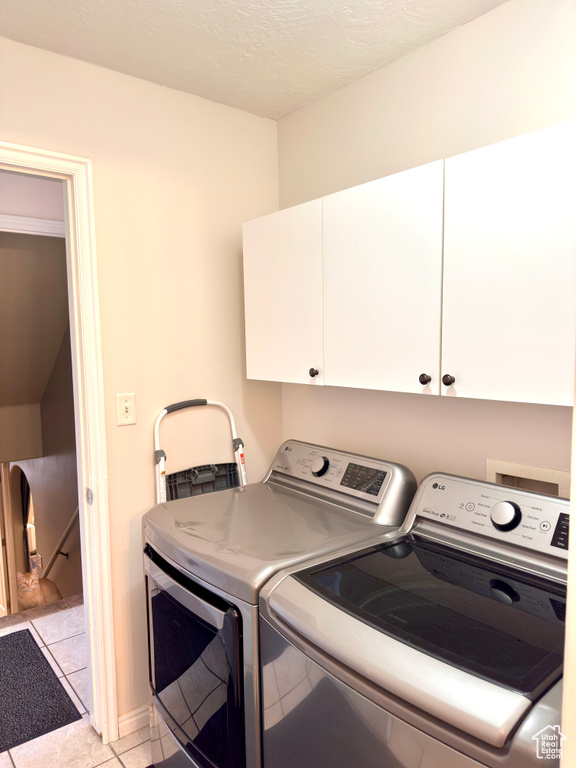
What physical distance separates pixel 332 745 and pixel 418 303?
1.07 m

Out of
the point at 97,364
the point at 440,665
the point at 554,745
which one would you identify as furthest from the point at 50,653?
the point at 554,745

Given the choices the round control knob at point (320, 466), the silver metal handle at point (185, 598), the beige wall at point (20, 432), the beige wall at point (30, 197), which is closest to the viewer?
the silver metal handle at point (185, 598)

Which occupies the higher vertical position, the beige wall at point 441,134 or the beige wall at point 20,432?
the beige wall at point 441,134

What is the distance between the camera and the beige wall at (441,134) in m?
1.45

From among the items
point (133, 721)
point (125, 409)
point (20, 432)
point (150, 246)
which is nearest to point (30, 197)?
point (150, 246)

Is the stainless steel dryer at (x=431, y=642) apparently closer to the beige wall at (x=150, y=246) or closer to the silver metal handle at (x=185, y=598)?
the silver metal handle at (x=185, y=598)

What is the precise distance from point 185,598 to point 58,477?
2918 mm

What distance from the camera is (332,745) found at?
1.10 meters

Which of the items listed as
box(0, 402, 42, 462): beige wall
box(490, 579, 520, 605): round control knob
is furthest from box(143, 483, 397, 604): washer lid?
box(0, 402, 42, 462): beige wall

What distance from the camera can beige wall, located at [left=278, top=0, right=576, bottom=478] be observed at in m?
1.45

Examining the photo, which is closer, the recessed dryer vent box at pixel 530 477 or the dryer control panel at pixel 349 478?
the recessed dryer vent box at pixel 530 477

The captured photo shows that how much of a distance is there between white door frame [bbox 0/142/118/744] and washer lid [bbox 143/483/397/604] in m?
0.25

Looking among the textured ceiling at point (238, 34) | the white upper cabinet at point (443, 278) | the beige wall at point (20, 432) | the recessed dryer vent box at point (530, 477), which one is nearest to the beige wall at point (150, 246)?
the textured ceiling at point (238, 34)

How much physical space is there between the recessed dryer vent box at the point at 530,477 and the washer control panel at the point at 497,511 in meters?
0.09
